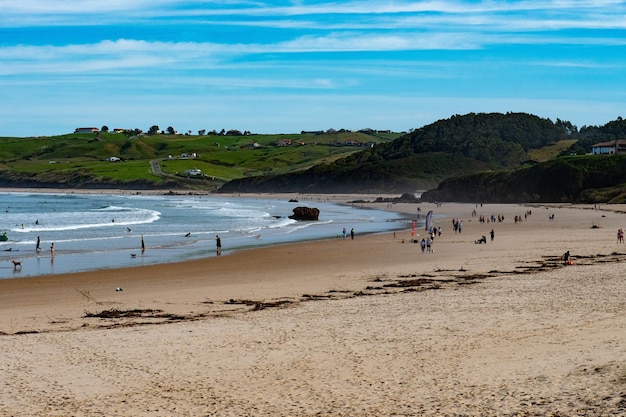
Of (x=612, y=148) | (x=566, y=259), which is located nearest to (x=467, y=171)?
(x=612, y=148)

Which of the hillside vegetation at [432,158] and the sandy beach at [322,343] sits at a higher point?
the hillside vegetation at [432,158]

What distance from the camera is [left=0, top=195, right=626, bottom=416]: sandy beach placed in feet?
36.4

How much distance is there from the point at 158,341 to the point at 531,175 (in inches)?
3778

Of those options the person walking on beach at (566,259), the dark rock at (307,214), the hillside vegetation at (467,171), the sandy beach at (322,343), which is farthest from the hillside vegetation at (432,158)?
the sandy beach at (322,343)

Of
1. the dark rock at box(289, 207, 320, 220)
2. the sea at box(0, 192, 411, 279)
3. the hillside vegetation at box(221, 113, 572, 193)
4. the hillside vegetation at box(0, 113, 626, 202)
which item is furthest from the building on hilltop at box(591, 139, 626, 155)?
the dark rock at box(289, 207, 320, 220)

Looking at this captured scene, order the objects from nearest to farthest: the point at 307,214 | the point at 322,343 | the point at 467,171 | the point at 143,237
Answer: the point at 322,343 < the point at 143,237 < the point at 307,214 < the point at 467,171

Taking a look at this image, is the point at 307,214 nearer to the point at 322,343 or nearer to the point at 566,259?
the point at 566,259

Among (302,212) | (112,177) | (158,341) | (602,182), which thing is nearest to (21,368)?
(158,341)

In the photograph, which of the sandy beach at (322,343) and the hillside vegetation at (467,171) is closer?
the sandy beach at (322,343)

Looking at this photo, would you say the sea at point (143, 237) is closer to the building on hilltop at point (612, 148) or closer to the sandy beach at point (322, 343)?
the sandy beach at point (322, 343)

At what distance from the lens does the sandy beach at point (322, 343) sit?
11.1 meters

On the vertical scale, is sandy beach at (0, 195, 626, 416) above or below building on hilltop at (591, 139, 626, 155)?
below

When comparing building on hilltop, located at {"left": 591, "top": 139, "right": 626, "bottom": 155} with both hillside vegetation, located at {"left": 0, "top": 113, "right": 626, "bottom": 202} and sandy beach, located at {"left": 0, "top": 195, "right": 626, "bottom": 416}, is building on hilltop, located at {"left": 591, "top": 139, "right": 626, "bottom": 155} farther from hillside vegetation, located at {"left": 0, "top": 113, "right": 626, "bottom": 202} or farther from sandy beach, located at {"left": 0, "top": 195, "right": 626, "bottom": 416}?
sandy beach, located at {"left": 0, "top": 195, "right": 626, "bottom": 416}

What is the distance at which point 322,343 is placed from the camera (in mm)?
15039
